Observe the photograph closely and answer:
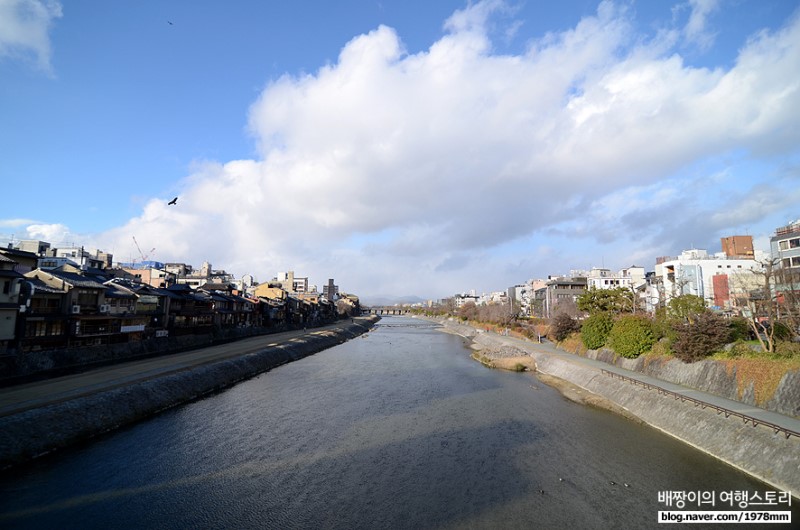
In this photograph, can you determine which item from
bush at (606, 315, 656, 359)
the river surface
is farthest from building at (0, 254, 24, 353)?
bush at (606, 315, 656, 359)

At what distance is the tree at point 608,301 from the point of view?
48.2 metres

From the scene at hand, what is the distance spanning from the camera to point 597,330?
4066cm

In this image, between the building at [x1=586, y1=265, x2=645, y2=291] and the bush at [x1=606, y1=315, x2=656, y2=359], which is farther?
the building at [x1=586, y1=265, x2=645, y2=291]

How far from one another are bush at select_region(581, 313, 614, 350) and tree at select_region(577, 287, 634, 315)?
21.3 feet

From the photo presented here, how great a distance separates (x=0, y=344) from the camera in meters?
28.0

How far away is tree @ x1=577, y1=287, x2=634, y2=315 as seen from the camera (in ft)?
158

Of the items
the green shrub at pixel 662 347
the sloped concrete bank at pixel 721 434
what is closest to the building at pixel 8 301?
the sloped concrete bank at pixel 721 434

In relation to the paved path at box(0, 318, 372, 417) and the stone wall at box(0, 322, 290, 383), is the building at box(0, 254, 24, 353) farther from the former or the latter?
the paved path at box(0, 318, 372, 417)

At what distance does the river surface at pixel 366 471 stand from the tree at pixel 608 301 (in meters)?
23.8

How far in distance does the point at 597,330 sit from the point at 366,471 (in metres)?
32.1

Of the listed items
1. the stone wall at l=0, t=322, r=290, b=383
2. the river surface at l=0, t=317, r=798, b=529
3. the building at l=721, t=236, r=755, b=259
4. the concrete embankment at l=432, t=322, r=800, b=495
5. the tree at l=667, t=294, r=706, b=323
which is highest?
the building at l=721, t=236, r=755, b=259

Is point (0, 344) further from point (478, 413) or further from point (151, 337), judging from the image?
point (478, 413)

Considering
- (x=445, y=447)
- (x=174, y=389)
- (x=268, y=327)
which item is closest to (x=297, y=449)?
(x=445, y=447)

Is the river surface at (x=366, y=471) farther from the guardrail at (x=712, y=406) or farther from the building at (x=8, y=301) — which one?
the building at (x=8, y=301)
